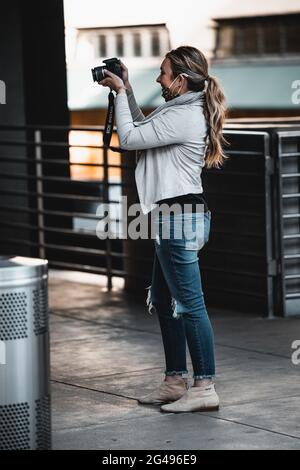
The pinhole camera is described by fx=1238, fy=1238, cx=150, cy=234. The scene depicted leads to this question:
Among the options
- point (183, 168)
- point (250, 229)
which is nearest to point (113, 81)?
point (183, 168)

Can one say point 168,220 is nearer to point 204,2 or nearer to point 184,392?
point 184,392

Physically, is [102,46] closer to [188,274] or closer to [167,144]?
[167,144]

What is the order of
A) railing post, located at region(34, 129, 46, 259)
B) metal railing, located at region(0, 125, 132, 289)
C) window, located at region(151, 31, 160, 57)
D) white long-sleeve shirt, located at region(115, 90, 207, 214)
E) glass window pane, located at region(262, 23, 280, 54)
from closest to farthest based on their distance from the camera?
white long-sleeve shirt, located at region(115, 90, 207, 214) < railing post, located at region(34, 129, 46, 259) < metal railing, located at region(0, 125, 132, 289) < window, located at region(151, 31, 160, 57) < glass window pane, located at region(262, 23, 280, 54)

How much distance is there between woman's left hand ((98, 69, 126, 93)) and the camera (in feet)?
22.4

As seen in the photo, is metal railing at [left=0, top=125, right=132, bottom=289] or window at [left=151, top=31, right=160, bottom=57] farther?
window at [left=151, top=31, right=160, bottom=57]

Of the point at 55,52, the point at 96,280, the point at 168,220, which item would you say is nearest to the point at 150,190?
the point at 168,220

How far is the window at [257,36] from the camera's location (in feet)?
115

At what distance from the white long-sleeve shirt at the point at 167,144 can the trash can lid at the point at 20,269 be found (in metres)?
1.20

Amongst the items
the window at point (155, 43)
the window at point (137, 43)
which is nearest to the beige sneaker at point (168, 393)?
the window at point (137, 43)

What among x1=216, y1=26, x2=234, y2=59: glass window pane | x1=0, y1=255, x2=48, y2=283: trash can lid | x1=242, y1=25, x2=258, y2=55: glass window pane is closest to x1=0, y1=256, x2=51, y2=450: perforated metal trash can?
x1=0, y1=255, x2=48, y2=283: trash can lid

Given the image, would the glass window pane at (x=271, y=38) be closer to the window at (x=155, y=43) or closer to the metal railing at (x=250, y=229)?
the window at (x=155, y=43)

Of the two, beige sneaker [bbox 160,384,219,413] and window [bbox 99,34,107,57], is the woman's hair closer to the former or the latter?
beige sneaker [bbox 160,384,219,413]

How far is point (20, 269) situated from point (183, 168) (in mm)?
1526
